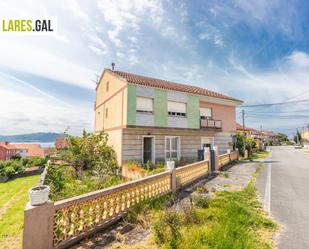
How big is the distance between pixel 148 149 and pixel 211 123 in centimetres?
832

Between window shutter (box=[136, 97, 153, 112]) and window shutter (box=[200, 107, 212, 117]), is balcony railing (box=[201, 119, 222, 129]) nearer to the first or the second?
window shutter (box=[200, 107, 212, 117])

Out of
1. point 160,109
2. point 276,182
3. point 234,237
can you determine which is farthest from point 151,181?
point 160,109

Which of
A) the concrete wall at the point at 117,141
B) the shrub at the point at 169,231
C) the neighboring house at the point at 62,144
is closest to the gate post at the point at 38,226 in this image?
the shrub at the point at 169,231

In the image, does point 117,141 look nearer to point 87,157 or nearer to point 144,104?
point 87,157

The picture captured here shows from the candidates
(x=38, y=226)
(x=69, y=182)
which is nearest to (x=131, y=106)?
(x=69, y=182)

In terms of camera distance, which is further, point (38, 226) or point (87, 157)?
point (87, 157)

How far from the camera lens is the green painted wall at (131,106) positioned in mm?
15531

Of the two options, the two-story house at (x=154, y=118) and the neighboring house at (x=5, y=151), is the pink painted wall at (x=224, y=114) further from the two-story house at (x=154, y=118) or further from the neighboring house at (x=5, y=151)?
the neighboring house at (x=5, y=151)

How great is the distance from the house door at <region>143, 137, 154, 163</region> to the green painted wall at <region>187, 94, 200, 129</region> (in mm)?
4379

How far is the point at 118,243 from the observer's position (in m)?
4.63

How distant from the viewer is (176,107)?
18578 mm

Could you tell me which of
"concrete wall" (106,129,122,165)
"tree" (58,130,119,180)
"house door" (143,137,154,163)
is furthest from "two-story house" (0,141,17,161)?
"house door" (143,137,154,163)

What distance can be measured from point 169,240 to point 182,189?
5.47 meters

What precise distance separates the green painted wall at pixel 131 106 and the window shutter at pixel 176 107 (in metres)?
3.75
